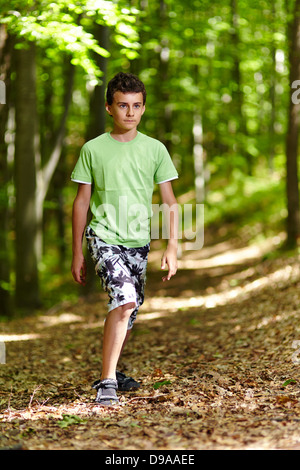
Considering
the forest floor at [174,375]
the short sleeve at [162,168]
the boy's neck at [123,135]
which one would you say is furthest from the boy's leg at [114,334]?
the boy's neck at [123,135]

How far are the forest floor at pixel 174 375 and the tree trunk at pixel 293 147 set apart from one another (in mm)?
972

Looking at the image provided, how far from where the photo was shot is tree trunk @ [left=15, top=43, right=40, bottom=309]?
10.9 meters

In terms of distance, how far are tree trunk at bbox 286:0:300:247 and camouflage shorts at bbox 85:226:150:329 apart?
7.84m

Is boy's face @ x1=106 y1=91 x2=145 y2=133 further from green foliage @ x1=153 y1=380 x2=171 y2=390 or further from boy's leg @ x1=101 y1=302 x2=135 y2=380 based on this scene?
green foliage @ x1=153 y1=380 x2=171 y2=390

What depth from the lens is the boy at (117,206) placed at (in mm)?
4105

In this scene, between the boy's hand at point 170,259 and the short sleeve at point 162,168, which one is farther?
the short sleeve at point 162,168

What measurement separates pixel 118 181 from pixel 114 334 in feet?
3.71

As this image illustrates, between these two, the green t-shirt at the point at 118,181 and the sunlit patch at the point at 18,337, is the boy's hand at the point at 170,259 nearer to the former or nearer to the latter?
the green t-shirt at the point at 118,181

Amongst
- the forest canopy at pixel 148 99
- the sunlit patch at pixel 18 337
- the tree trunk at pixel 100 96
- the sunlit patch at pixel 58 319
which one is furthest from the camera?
the tree trunk at pixel 100 96

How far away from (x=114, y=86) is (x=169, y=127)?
47.1 feet

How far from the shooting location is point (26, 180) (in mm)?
11242

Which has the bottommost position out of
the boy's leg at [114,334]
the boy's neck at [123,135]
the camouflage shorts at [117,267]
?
the boy's leg at [114,334]
